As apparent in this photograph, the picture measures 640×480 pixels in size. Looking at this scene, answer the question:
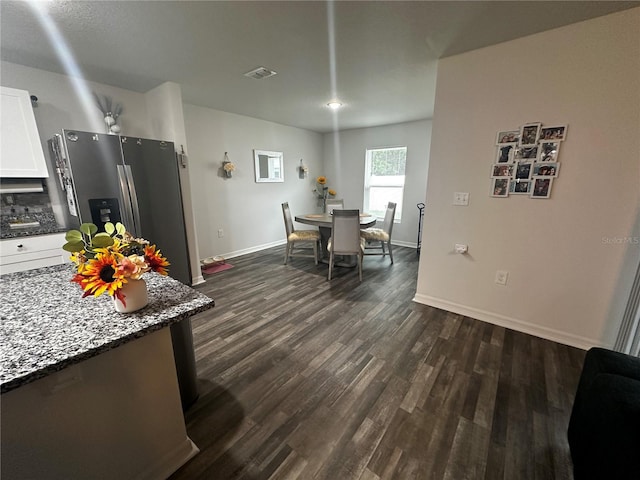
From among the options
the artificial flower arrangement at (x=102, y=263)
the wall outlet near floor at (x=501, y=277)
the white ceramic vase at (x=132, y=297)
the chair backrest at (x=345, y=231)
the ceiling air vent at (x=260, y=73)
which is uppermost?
the ceiling air vent at (x=260, y=73)

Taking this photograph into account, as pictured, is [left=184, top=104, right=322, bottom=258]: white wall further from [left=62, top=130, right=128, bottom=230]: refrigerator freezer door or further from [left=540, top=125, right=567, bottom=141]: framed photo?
[left=540, top=125, right=567, bottom=141]: framed photo

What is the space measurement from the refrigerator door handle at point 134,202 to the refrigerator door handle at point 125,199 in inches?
1.0

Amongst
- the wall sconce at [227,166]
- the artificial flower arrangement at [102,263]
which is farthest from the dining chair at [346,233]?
the artificial flower arrangement at [102,263]

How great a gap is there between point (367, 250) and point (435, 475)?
3.76 m

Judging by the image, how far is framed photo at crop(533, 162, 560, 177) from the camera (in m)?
1.97

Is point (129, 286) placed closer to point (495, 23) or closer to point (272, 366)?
point (272, 366)

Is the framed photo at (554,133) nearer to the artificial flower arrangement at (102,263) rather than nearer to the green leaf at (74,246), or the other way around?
the artificial flower arrangement at (102,263)

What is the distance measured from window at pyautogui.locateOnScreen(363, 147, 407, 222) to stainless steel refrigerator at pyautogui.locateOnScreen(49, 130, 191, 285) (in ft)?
12.4

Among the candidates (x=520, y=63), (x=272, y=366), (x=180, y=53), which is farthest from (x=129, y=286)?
(x=520, y=63)

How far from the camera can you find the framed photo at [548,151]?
76.9 inches

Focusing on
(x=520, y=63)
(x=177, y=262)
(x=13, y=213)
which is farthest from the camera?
(x=177, y=262)

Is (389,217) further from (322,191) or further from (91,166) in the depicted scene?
(91,166)

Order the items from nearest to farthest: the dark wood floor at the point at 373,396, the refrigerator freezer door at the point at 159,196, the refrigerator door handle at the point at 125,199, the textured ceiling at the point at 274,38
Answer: the dark wood floor at the point at 373,396, the textured ceiling at the point at 274,38, the refrigerator door handle at the point at 125,199, the refrigerator freezer door at the point at 159,196

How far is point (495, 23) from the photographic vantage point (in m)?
1.76
